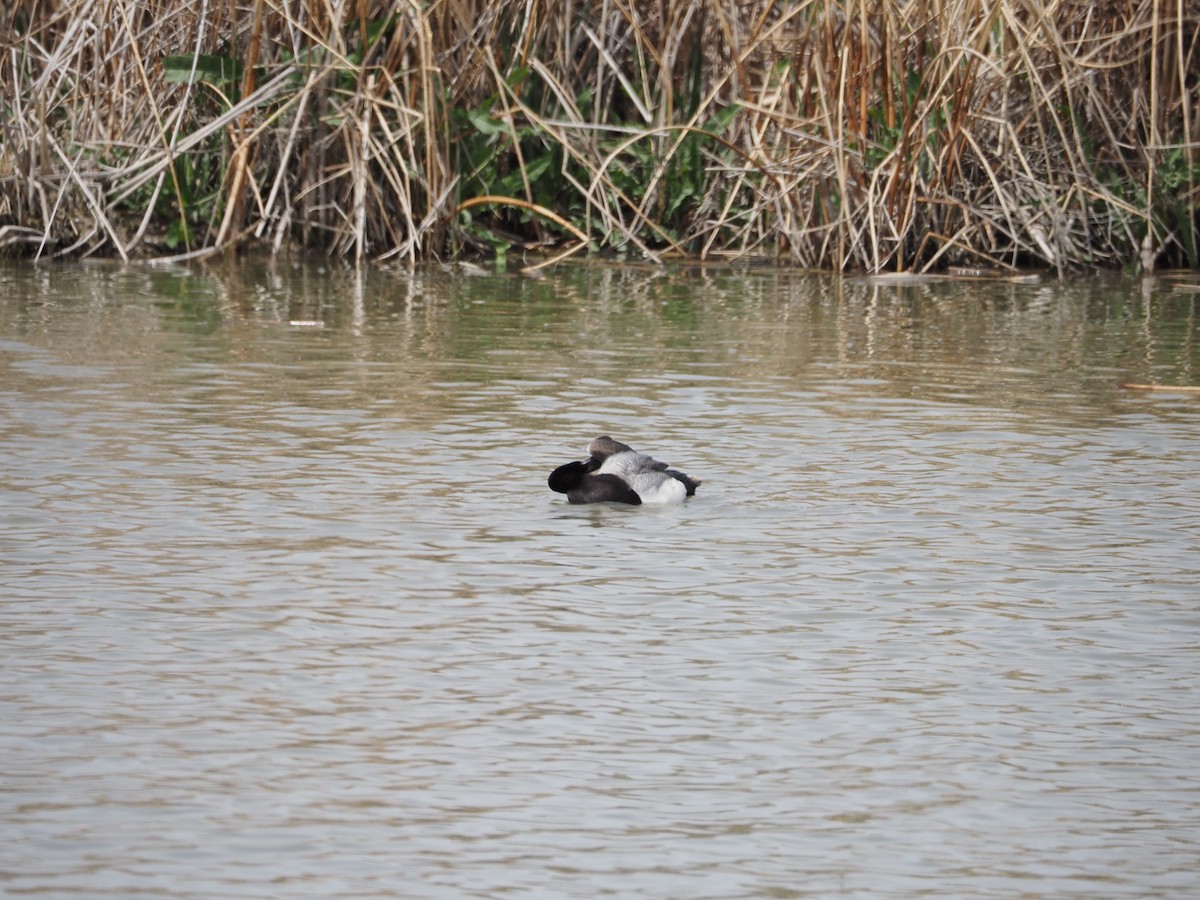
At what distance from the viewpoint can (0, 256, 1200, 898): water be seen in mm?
3178

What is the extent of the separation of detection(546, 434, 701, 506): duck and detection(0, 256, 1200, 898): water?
0.19 ft

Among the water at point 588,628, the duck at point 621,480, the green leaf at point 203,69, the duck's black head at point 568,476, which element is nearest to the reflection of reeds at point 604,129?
the green leaf at point 203,69

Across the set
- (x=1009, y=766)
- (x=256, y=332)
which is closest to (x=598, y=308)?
(x=256, y=332)

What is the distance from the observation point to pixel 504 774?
3477mm

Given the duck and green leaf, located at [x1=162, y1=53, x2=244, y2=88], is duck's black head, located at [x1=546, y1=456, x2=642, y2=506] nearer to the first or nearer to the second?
the duck

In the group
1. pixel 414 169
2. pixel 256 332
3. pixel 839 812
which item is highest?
pixel 414 169

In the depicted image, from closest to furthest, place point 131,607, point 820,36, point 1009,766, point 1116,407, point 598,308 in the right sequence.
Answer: point 1009,766
point 131,607
point 1116,407
point 598,308
point 820,36

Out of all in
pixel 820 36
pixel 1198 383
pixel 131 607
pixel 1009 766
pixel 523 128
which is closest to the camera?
pixel 1009 766

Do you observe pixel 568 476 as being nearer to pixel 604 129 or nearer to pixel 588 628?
pixel 588 628

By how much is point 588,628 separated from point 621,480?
1337 mm

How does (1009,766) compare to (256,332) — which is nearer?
(1009,766)

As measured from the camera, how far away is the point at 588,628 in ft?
14.4

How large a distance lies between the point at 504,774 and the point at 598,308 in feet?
22.6

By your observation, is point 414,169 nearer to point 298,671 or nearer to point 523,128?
point 523,128
